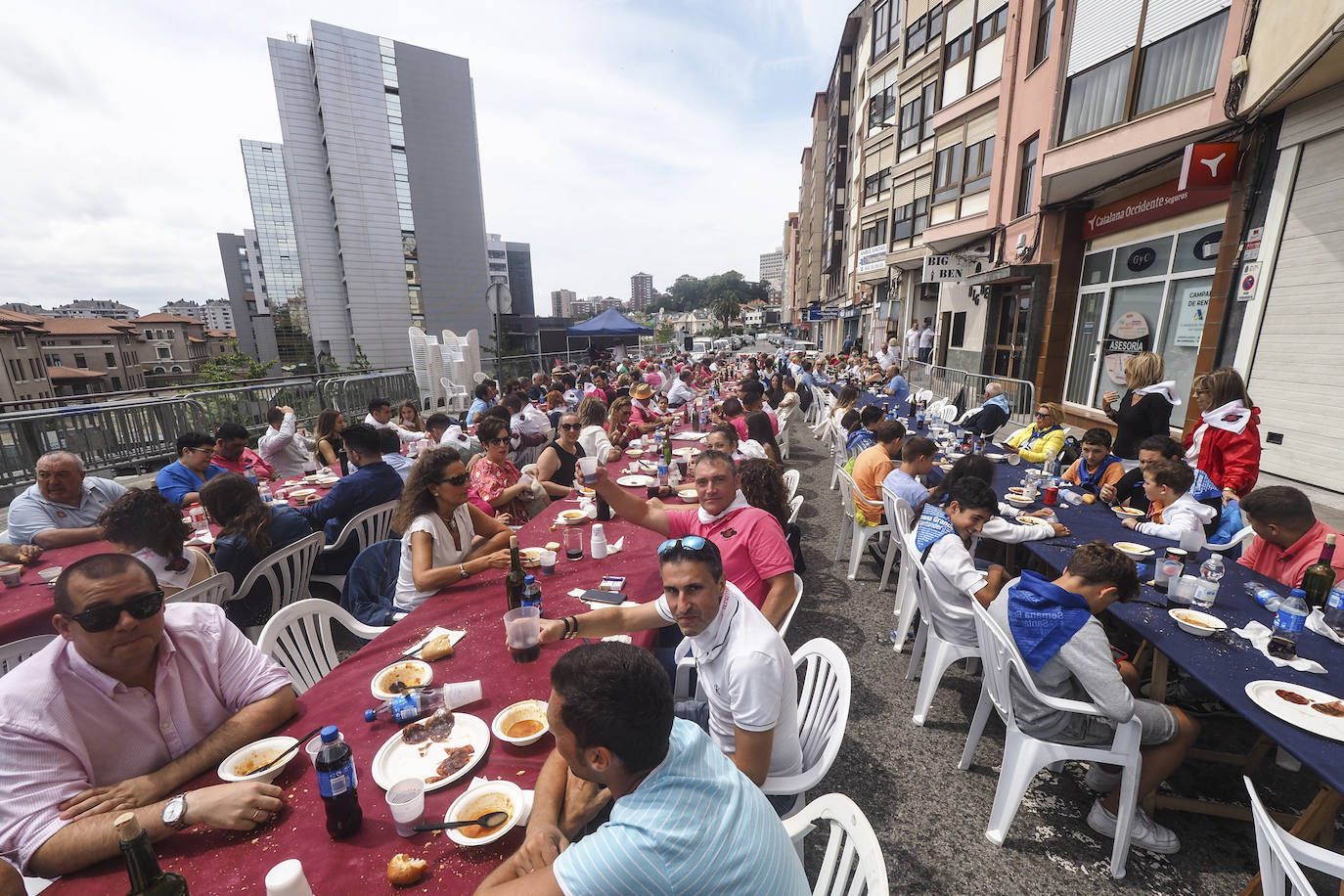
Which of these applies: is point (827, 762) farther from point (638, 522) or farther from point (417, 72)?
point (417, 72)

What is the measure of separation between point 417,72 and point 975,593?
4439cm

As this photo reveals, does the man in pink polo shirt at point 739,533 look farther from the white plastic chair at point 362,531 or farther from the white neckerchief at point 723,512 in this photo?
the white plastic chair at point 362,531

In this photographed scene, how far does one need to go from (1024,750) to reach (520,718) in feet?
8.36

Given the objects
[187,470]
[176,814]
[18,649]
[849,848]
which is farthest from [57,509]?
[849,848]

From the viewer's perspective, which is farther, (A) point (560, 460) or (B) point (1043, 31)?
(B) point (1043, 31)

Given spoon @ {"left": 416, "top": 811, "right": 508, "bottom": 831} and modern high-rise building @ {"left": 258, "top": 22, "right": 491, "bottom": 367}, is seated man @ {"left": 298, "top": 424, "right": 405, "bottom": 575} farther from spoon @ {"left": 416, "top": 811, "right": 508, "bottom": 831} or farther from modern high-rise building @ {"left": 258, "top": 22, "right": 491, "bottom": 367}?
modern high-rise building @ {"left": 258, "top": 22, "right": 491, "bottom": 367}

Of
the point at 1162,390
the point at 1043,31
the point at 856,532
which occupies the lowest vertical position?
the point at 856,532

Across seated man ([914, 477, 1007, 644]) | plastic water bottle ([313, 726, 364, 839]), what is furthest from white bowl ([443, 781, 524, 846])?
seated man ([914, 477, 1007, 644])

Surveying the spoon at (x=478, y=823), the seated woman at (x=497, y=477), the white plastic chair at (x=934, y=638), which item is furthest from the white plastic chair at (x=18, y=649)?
the white plastic chair at (x=934, y=638)

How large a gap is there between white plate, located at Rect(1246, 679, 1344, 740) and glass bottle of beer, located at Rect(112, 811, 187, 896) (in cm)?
397

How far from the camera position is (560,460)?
5961 mm

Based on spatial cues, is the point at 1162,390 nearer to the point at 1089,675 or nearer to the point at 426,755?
the point at 1089,675

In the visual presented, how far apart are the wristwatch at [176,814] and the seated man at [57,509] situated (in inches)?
152

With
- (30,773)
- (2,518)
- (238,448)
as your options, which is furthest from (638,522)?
(2,518)
